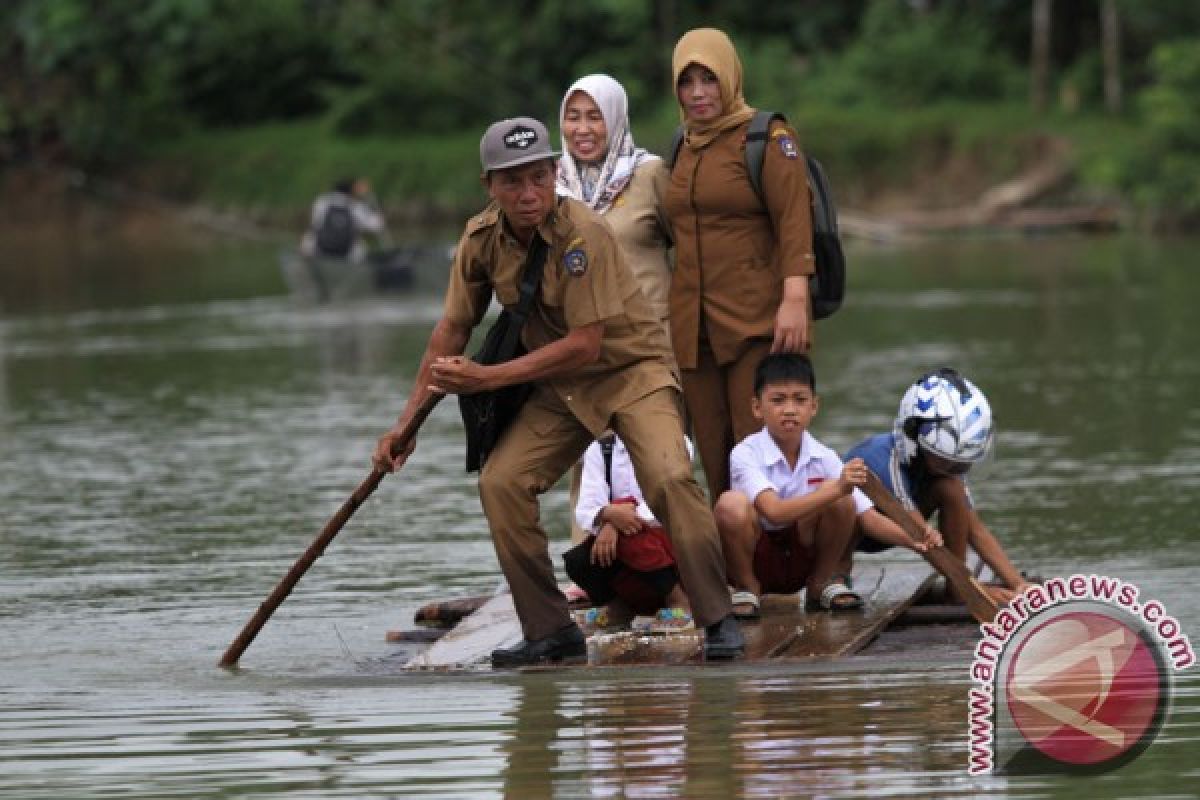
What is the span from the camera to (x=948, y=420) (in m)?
8.80

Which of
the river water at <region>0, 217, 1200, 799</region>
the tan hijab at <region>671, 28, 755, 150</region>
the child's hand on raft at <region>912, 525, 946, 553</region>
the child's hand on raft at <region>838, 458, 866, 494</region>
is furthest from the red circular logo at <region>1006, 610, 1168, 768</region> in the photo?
the tan hijab at <region>671, 28, 755, 150</region>

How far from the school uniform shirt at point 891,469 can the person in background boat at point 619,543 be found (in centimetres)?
66

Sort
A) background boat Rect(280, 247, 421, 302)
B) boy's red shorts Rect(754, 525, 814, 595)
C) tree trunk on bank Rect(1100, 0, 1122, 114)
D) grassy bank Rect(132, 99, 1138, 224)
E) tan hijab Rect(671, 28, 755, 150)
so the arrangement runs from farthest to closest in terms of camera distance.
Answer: tree trunk on bank Rect(1100, 0, 1122, 114)
grassy bank Rect(132, 99, 1138, 224)
background boat Rect(280, 247, 421, 302)
boy's red shorts Rect(754, 525, 814, 595)
tan hijab Rect(671, 28, 755, 150)

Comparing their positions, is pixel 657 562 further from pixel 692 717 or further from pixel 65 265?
pixel 65 265

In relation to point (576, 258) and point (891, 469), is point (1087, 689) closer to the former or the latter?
point (891, 469)

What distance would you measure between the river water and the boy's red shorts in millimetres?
662

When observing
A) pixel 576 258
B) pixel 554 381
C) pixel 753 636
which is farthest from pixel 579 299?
pixel 753 636

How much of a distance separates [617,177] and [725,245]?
0.44 m

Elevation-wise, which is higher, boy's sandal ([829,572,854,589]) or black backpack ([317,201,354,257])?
black backpack ([317,201,354,257])

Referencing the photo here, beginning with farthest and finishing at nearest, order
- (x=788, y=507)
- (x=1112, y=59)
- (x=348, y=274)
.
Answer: (x=1112, y=59) → (x=348, y=274) → (x=788, y=507)

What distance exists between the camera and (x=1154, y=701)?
7262 millimetres

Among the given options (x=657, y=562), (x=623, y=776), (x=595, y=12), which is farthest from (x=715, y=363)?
(x=595, y=12)

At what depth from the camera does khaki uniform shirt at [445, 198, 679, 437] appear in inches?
320

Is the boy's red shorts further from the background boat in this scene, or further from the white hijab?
the background boat
